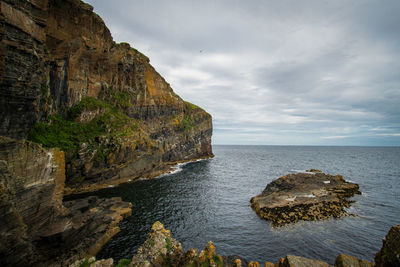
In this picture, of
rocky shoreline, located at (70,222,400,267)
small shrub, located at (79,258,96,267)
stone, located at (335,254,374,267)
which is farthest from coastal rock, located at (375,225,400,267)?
small shrub, located at (79,258,96,267)

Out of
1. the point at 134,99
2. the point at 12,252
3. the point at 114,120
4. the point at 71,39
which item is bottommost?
the point at 12,252

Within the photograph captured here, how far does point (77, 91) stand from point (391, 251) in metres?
52.8

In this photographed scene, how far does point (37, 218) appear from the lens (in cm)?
1694

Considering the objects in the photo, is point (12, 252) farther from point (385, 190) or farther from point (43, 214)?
point (385, 190)

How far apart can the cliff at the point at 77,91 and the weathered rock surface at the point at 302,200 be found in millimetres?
30974

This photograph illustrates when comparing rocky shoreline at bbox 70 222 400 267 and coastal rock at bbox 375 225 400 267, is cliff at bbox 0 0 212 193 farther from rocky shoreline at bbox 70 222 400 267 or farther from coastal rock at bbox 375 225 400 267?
coastal rock at bbox 375 225 400 267

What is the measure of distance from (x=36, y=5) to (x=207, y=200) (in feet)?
115

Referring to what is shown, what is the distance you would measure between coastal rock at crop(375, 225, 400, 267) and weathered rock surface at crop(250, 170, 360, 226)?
16858 mm

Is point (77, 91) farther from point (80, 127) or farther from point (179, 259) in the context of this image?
point (179, 259)

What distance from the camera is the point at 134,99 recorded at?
60500 millimetres

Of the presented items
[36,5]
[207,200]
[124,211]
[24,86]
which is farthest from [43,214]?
[207,200]

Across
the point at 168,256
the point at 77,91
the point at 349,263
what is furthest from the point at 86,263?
the point at 77,91

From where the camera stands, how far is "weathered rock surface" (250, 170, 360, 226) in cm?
2582

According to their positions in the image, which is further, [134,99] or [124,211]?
[134,99]
